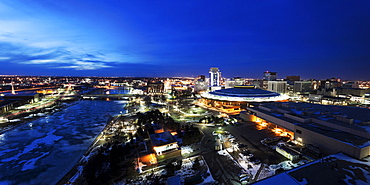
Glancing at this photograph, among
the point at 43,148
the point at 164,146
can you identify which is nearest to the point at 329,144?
the point at 164,146

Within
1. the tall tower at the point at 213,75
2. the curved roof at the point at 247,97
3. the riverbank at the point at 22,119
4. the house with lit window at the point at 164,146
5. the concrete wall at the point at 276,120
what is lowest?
the riverbank at the point at 22,119

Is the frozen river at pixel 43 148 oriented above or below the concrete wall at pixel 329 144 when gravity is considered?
below

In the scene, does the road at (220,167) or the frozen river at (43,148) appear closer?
the road at (220,167)

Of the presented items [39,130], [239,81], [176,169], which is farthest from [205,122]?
[239,81]

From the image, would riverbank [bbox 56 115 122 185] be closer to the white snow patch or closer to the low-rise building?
the white snow patch

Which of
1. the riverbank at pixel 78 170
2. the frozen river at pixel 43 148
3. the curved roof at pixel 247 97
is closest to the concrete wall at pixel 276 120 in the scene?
the curved roof at pixel 247 97

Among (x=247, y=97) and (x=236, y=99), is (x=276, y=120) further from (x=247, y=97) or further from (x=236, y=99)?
(x=247, y=97)

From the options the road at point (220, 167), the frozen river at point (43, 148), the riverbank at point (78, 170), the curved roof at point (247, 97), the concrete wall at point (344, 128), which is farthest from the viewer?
the curved roof at point (247, 97)

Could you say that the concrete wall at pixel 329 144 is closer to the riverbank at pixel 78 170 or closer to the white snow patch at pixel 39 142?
the riverbank at pixel 78 170

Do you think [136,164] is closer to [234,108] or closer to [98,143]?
[98,143]
